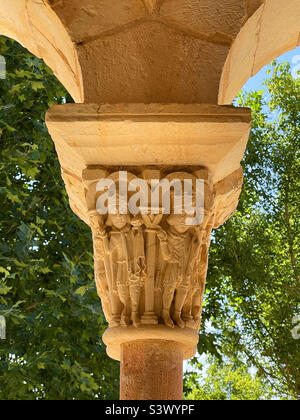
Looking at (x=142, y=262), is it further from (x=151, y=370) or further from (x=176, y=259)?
(x=151, y=370)

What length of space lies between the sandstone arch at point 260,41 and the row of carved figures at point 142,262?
582 millimetres

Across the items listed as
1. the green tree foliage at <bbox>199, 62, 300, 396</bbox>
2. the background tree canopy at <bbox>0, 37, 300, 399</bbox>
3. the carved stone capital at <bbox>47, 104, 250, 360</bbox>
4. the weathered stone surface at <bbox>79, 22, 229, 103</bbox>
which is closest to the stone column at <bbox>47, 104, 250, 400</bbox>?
the carved stone capital at <bbox>47, 104, 250, 360</bbox>

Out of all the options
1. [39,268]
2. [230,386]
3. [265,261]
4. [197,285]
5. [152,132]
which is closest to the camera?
[152,132]

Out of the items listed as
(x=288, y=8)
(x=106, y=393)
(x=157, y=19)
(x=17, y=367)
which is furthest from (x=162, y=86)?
(x=106, y=393)

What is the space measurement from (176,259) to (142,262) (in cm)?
12

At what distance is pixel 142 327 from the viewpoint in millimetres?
2496

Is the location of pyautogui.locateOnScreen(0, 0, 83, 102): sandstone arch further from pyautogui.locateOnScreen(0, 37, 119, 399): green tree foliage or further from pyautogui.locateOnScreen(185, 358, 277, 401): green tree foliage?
pyautogui.locateOnScreen(185, 358, 277, 401): green tree foliage

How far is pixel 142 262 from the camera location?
2488 millimetres

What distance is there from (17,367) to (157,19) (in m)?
3.37

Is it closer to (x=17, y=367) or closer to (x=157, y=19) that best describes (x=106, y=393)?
(x=17, y=367)

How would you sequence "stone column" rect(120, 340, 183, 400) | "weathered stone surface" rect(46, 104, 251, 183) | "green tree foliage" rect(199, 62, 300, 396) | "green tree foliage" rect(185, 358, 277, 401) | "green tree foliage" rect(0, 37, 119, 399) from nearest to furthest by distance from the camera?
"weathered stone surface" rect(46, 104, 251, 183), "stone column" rect(120, 340, 183, 400), "green tree foliage" rect(0, 37, 119, 399), "green tree foliage" rect(199, 62, 300, 396), "green tree foliage" rect(185, 358, 277, 401)

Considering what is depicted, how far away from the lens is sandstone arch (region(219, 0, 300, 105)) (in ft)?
8.72

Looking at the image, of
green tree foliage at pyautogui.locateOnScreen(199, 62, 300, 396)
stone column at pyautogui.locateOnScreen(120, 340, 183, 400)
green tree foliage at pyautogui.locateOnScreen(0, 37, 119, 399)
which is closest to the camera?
stone column at pyautogui.locateOnScreen(120, 340, 183, 400)

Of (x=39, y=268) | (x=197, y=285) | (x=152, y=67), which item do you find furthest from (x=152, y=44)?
(x=39, y=268)
